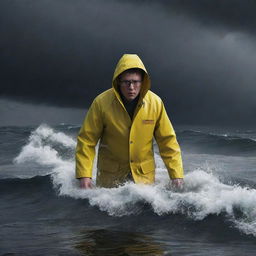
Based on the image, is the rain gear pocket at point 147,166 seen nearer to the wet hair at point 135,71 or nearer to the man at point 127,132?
the man at point 127,132

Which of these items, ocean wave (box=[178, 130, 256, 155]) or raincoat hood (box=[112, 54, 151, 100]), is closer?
raincoat hood (box=[112, 54, 151, 100])

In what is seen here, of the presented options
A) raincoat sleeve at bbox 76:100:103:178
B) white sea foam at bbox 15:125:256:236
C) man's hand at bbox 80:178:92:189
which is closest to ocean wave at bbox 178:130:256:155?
white sea foam at bbox 15:125:256:236

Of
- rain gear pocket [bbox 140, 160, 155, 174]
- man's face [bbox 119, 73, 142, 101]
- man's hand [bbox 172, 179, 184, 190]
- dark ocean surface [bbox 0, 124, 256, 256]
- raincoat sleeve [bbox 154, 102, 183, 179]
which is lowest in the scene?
dark ocean surface [bbox 0, 124, 256, 256]

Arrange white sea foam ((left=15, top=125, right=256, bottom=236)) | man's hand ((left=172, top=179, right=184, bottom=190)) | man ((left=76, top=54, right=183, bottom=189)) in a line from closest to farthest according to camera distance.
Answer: white sea foam ((left=15, top=125, right=256, bottom=236)), man ((left=76, top=54, right=183, bottom=189)), man's hand ((left=172, top=179, right=184, bottom=190))

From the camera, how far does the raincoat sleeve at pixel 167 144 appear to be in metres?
6.36

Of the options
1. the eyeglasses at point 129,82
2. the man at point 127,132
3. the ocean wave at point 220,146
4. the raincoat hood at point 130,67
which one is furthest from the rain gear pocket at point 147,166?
the ocean wave at point 220,146

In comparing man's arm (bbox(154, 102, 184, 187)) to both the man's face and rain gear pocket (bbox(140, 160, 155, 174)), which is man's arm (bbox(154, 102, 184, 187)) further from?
the man's face

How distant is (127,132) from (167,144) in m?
0.54

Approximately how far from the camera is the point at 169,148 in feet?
21.1

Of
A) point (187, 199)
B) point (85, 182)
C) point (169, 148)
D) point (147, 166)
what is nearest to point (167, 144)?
point (169, 148)

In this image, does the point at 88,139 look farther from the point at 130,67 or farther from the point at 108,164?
the point at 130,67

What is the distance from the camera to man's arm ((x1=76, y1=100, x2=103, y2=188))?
6.23 meters

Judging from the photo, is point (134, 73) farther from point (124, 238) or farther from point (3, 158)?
point (3, 158)

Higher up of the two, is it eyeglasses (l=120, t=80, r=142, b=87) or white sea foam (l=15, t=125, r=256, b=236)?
eyeglasses (l=120, t=80, r=142, b=87)
